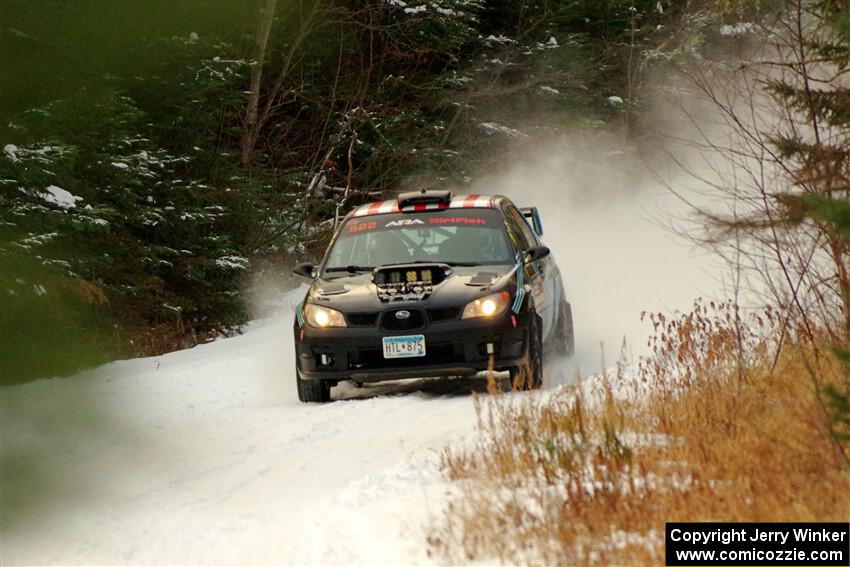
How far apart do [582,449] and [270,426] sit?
3695mm

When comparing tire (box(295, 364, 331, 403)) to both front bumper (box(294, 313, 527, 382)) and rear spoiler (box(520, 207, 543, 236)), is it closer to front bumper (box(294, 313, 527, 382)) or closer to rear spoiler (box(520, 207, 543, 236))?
front bumper (box(294, 313, 527, 382))

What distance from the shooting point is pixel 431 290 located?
31.8ft

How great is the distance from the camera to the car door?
1056 centimetres

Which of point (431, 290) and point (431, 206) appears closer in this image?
point (431, 290)

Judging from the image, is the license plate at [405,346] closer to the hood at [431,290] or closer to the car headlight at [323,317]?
the hood at [431,290]

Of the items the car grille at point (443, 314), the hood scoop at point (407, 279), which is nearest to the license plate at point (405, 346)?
the car grille at point (443, 314)

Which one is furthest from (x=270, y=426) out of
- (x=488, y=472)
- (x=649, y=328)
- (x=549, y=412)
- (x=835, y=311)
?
(x=649, y=328)

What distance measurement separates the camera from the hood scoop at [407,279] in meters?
9.71

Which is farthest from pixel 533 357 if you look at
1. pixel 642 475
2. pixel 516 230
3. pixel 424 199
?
pixel 642 475

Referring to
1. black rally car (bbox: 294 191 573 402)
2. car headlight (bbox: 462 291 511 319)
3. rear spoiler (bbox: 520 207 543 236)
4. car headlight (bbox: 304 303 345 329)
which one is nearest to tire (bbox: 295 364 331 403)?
black rally car (bbox: 294 191 573 402)

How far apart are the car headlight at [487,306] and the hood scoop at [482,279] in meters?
0.21

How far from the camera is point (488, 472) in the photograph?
5.67 meters

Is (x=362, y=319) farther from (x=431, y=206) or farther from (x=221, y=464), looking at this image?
(x=221, y=464)

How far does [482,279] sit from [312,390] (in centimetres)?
176
